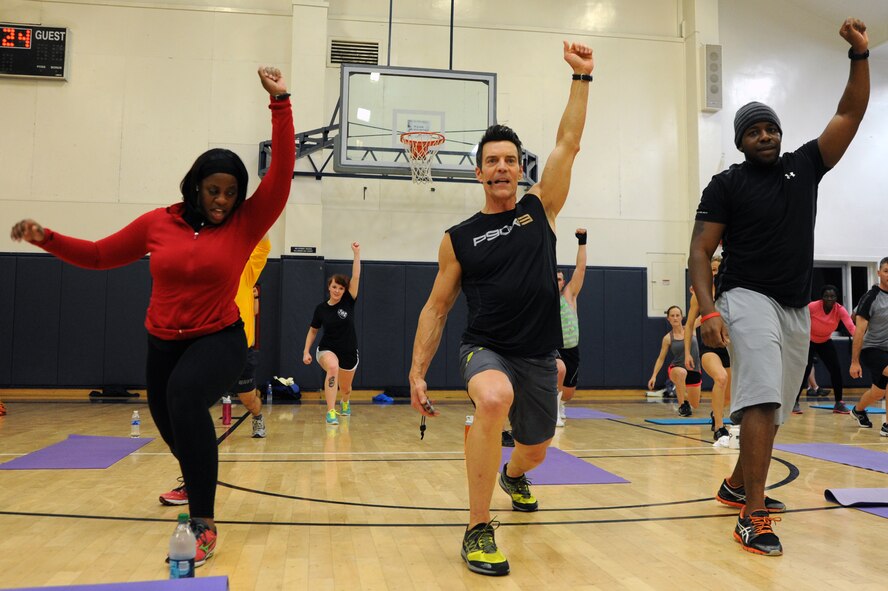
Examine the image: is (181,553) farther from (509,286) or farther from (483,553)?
(509,286)

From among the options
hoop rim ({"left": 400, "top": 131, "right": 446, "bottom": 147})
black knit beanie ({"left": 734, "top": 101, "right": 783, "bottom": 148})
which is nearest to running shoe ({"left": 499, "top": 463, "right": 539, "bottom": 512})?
black knit beanie ({"left": 734, "top": 101, "right": 783, "bottom": 148})

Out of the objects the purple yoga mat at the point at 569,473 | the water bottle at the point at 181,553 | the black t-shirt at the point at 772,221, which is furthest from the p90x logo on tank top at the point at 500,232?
the purple yoga mat at the point at 569,473

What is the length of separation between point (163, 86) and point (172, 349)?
11228 millimetres

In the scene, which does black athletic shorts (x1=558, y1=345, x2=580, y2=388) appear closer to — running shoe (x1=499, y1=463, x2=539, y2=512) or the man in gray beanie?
running shoe (x1=499, y1=463, x2=539, y2=512)

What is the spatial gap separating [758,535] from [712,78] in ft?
41.6

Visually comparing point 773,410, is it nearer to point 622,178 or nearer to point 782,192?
point 782,192

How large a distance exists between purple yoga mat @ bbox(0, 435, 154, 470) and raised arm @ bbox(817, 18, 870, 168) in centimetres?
521

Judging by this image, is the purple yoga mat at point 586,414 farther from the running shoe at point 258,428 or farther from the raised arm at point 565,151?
the raised arm at point 565,151

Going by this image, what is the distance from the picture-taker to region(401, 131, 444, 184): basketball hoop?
11.0 metres

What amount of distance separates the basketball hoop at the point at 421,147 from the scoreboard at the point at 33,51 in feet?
21.6

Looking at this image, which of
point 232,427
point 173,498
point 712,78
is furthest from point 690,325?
point 712,78

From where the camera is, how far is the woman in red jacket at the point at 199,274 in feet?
9.15

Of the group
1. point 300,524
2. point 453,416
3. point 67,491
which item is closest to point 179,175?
point 453,416

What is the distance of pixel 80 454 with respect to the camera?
565 cm
